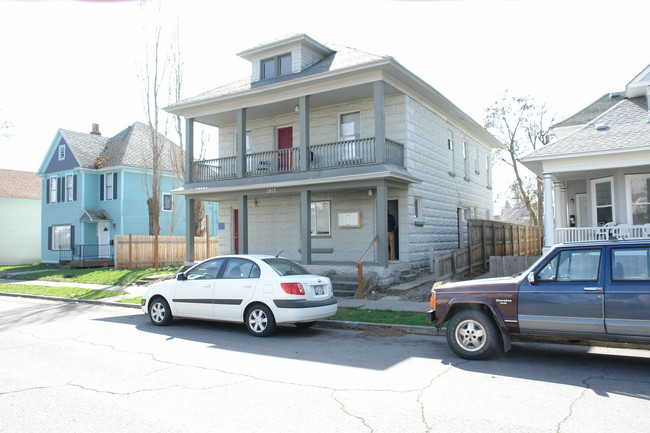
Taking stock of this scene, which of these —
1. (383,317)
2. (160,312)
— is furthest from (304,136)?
(160,312)

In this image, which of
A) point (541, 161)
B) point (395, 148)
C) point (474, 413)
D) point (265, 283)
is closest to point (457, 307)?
point (474, 413)

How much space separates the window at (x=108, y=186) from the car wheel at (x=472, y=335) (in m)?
27.5

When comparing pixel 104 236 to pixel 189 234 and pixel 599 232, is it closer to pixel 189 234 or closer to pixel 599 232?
pixel 189 234

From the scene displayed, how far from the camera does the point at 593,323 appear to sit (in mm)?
6434

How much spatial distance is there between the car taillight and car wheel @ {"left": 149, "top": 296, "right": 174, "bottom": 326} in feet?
9.83

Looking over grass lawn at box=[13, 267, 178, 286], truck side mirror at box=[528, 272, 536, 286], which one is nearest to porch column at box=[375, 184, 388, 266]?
truck side mirror at box=[528, 272, 536, 286]

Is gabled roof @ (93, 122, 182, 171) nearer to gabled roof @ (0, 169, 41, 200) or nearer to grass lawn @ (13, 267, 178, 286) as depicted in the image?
grass lawn @ (13, 267, 178, 286)

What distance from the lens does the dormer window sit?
756 inches

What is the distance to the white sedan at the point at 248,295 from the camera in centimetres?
909

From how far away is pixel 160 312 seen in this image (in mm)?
10602

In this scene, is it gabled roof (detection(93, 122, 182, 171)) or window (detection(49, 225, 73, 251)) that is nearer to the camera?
gabled roof (detection(93, 122, 182, 171))

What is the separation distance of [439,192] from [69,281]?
51.2ft

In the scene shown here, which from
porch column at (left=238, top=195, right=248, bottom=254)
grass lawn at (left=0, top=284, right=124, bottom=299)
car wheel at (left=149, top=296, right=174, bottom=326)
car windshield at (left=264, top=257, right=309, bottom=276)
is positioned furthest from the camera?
porch column at (left=238, top=195, right=248, bottom=254)

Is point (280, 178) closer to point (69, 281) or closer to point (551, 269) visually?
point (69, 281)
